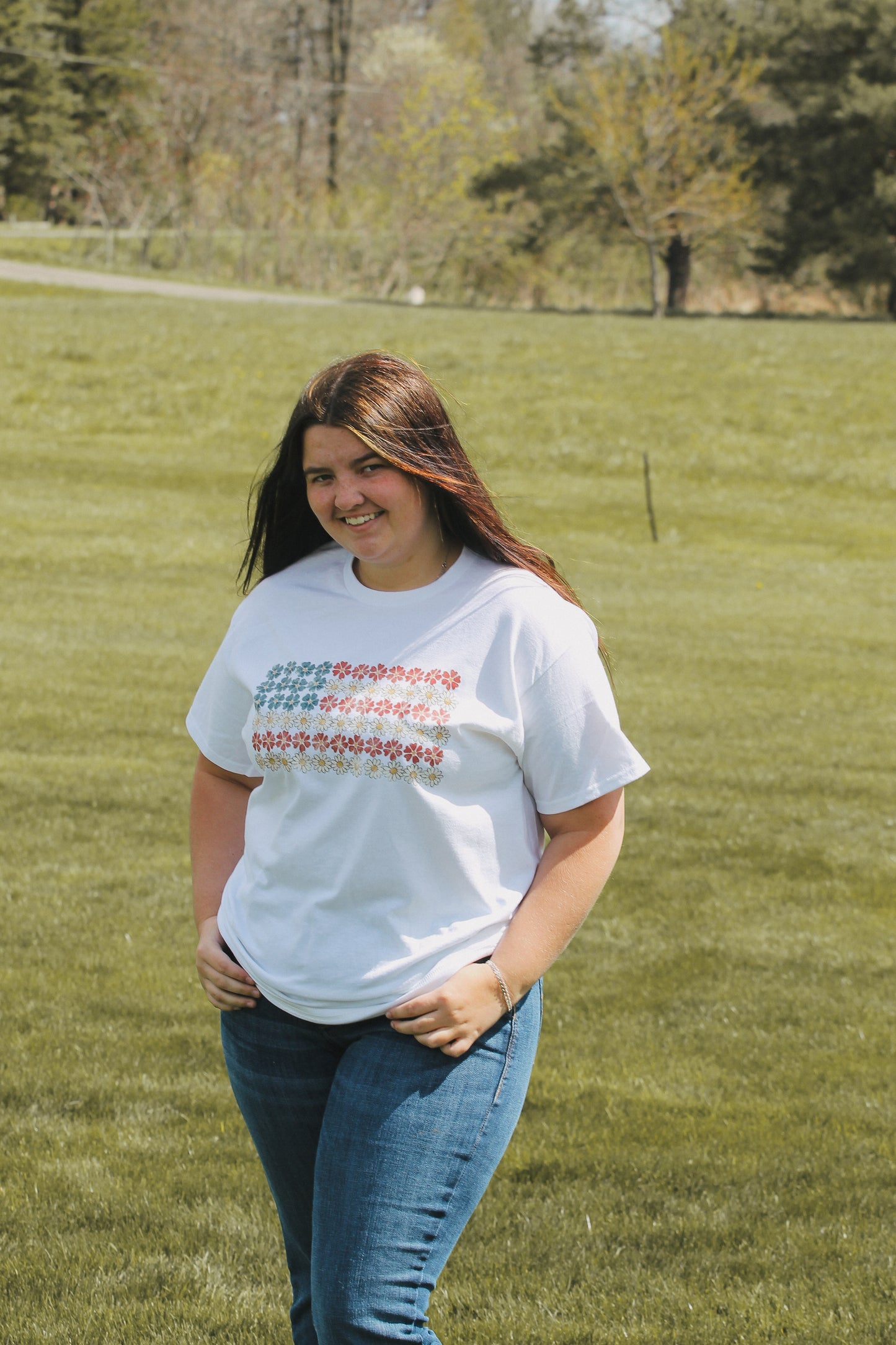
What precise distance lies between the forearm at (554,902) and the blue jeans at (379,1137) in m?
0.10

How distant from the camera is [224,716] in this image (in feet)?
7.79

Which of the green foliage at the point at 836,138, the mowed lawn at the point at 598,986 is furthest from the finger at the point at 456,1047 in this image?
the green foliage at the point at 836,138

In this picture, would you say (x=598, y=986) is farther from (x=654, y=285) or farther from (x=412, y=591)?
(x=654, y=285)

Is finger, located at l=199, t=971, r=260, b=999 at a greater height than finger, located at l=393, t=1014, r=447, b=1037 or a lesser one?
lesser

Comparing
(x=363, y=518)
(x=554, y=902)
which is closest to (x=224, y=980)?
(x=554, y=902)

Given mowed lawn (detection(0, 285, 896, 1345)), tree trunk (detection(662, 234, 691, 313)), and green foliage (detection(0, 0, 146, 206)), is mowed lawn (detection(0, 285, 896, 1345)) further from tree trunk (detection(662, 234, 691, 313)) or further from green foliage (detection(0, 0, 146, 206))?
green foliage (detection(0, 0, 146, 206))

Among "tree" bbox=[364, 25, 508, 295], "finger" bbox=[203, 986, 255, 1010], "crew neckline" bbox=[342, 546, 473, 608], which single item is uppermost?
"tree" bbox=[364, 25, 508, 295]

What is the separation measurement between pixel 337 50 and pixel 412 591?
196ft

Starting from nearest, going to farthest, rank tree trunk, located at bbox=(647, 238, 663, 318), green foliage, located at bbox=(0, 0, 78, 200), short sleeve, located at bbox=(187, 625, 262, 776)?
1. short sleeve, located at bbox=(187, 625, 262, 776)
2. tree trunk, located at bbox=(647, 238, 663, 318)
3. green foliage, located at bbox=(0, 0, 78, 200)

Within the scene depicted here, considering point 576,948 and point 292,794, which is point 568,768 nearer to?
point 292,794

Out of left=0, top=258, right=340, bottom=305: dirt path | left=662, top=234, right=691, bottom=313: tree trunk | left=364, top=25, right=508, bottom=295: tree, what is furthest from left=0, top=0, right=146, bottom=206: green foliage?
left=662, top=234, right=691, bottom=313: tree trunk

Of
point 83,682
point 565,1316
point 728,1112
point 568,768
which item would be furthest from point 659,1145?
point 83,682

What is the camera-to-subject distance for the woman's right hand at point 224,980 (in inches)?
87.3

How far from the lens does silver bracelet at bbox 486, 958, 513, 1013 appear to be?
6.82 ft
